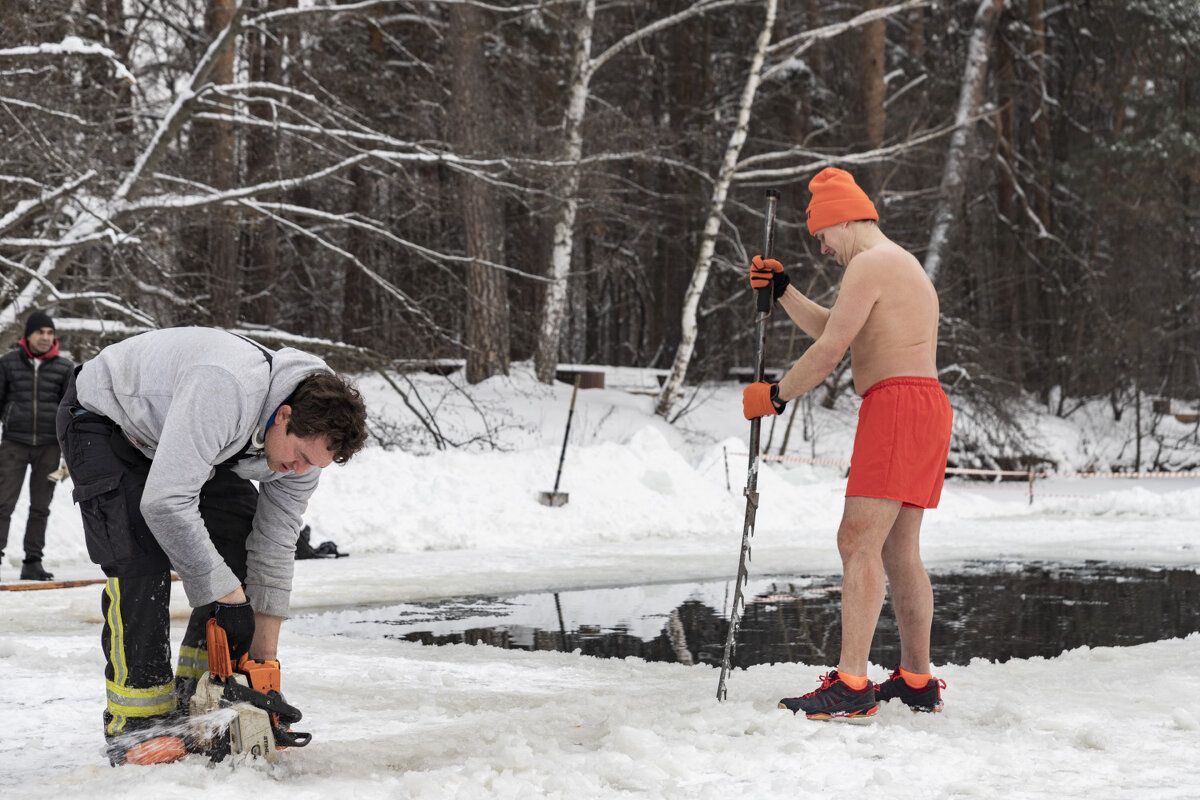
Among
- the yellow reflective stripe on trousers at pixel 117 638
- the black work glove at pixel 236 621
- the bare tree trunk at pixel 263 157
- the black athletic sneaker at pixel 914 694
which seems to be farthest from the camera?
the bare tree trunk at pixel 263 157

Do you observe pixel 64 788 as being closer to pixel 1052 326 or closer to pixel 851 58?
pixel 851 58

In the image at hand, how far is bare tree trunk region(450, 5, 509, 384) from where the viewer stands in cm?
1783

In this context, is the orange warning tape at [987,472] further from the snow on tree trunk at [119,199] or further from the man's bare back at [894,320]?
the man's bare back at [894,320]

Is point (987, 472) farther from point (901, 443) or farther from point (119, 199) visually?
point (901, 443)

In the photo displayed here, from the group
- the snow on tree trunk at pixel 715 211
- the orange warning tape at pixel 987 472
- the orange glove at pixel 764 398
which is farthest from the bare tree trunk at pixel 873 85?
the orange glove at pixel 764 398

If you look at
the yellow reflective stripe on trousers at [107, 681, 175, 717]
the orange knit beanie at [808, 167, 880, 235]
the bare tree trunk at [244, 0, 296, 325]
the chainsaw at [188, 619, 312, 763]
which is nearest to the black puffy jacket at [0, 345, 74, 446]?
the bare tree trunk at [244, 0, 296, 325]

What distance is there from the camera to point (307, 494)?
3.71 m

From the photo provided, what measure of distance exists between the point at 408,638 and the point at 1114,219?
28166mm

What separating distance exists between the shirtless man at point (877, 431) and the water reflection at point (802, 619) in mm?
1715

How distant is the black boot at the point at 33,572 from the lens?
29.3ft

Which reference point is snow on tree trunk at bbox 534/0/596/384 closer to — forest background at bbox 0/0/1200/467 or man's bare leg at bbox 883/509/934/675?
forest background at bbox 0/0/1200/467

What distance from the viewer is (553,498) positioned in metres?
12.4

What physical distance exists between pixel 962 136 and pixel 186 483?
22.2m

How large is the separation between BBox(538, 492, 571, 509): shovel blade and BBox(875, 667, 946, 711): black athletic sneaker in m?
8.17
